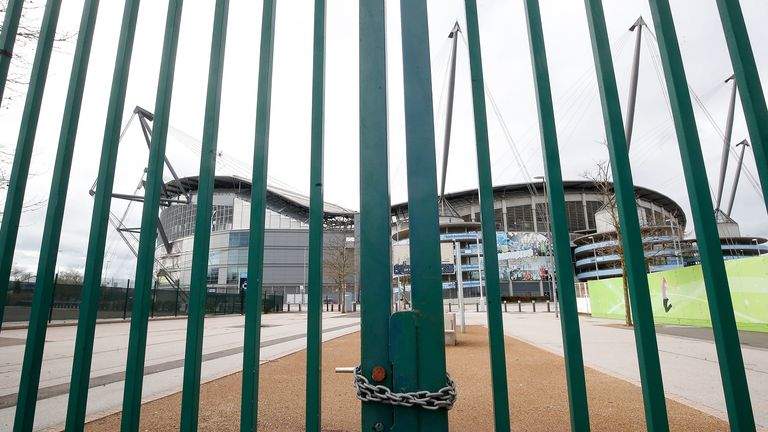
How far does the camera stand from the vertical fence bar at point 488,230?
3.84ft

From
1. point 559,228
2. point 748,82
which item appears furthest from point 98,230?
point 748,82

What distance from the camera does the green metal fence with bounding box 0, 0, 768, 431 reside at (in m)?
1.13

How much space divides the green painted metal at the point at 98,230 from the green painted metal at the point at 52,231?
12 centimetres

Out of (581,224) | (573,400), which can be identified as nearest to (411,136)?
(573,400)

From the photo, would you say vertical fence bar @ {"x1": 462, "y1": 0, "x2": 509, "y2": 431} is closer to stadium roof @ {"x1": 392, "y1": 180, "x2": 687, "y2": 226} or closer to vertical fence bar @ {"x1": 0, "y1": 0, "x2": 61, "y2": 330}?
vertical fence bar @ {"x1": 0, "y1": 0, "x2": 61, "y2": 330}

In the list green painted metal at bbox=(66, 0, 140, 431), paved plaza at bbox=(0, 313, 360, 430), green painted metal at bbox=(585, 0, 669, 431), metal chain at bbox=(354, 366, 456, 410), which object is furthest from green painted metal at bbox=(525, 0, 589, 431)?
paved plaza at bbox=(0, 313, 360, 430)

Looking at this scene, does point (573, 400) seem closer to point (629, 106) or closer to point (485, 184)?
point (485, 184)

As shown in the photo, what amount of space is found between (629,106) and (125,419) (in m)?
39.5

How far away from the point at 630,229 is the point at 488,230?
39cm

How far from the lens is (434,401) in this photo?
1097 millimetres

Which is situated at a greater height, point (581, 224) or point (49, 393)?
point (581, 224)

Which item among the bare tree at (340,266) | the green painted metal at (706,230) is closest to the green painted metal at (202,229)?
the green painted metal at (706,230)

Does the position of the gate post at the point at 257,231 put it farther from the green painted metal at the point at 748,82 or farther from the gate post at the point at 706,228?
the green painted metal at the point at 748,82

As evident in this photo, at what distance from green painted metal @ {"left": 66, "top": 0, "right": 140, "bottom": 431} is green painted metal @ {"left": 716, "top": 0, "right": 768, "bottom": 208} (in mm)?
2152
